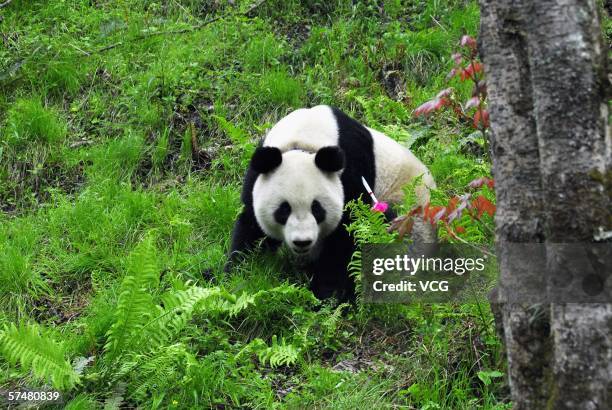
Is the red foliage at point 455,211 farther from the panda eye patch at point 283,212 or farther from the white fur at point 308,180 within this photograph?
the panda eye patch at point 283,212

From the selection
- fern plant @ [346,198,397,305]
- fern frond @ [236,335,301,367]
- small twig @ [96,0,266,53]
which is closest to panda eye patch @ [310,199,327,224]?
fern plant @ [346,198,397,305]

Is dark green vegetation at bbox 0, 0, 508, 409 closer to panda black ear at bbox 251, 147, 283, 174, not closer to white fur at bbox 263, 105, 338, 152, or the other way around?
white fur at bbox 263, 105, 338, 152

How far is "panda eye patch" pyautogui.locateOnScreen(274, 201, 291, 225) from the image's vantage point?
6.90m

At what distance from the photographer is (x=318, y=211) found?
696cm

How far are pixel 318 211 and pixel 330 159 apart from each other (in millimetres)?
462

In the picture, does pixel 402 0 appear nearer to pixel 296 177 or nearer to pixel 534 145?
pixel 296 177

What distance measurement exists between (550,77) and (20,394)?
4.14m

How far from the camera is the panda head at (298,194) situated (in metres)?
6.82

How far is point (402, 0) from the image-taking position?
38.1 feet

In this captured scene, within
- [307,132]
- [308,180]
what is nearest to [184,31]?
[307,132]

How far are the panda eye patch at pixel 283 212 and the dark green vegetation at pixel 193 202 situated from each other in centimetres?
55

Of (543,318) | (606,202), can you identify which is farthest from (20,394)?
(606,202)

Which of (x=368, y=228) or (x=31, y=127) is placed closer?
(x=368, y=228)

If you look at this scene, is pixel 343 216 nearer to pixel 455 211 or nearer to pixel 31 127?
pixel 455 211
